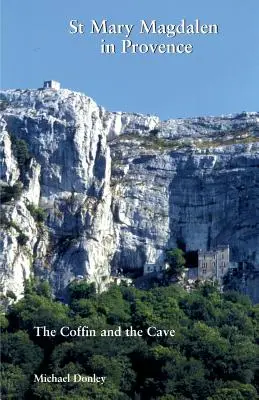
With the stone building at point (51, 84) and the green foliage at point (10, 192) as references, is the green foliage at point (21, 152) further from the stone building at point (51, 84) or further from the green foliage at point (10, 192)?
the stone building at point (51, 84)

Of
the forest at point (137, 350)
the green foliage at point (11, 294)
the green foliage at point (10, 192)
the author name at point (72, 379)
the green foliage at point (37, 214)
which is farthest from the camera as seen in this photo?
the green foliage at point (37, 214)

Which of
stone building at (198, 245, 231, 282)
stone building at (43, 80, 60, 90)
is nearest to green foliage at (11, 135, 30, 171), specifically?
stone building at (43, 80, 60, 90)

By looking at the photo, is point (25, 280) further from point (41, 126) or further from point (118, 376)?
point (118, 376)

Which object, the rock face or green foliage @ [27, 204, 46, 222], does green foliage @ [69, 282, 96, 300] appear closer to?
the rock face

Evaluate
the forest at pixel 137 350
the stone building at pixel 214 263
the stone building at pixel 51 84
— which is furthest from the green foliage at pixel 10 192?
the stone building at pixel 51 84

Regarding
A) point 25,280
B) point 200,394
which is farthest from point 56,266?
point 200,394

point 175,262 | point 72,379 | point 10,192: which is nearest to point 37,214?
point 10,192
